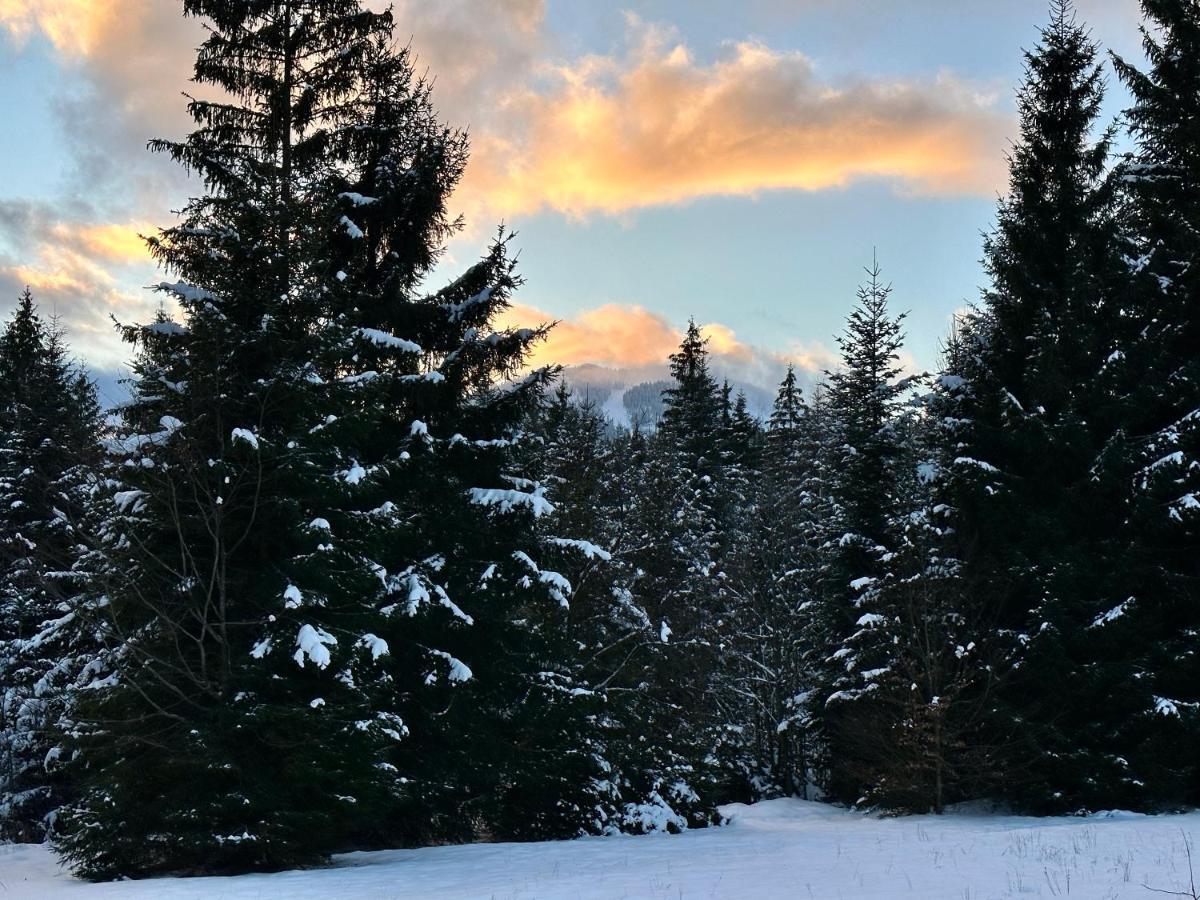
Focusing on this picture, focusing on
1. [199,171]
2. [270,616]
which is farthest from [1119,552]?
[199,171]

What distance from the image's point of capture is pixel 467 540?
18078mm

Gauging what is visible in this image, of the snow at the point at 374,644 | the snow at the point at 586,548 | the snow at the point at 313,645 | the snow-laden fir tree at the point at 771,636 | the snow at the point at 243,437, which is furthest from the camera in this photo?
the snow-laden fir tree at the point at 771,636

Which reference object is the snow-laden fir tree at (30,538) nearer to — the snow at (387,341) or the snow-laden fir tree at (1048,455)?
the snow at (387,341)

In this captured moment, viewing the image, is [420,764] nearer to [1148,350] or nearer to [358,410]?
[358,410]

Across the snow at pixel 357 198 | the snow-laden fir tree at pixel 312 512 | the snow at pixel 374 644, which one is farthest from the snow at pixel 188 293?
the snow at pixel 374 644

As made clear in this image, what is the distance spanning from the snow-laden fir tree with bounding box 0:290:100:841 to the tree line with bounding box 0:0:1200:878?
0.51 ft

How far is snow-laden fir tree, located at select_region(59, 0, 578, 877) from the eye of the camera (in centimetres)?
1255

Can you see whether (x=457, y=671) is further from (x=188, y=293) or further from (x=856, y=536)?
(x=856, y=536)

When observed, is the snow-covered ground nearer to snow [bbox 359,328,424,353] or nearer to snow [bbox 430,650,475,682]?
snow [bbox 430,650,475,682]

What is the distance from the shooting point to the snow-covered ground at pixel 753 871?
8766 millimetres

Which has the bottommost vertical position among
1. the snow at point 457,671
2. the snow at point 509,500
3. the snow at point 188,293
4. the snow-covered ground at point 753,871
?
the snow-covered ground at point 753,871

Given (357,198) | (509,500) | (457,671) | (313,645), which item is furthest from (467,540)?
(357,198)

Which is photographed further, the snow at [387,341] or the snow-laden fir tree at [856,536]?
the snow-laden fir tree at [856,536]

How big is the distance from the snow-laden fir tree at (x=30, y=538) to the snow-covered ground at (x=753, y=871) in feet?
23.7
